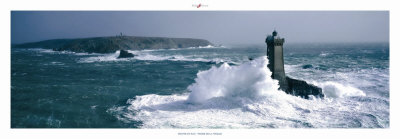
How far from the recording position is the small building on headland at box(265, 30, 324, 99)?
15461 mm

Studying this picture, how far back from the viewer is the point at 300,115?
1220cm

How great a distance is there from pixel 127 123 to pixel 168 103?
3229mm

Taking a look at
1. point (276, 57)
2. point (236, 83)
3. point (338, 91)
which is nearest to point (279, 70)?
point (276, 57)

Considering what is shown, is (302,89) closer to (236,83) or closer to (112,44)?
(236,83)

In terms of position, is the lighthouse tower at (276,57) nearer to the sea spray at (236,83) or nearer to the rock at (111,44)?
the sea spray at (236,83)

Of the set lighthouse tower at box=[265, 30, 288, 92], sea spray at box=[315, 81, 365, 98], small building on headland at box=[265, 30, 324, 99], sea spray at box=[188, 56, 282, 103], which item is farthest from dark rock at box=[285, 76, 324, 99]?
sea spray at box=[188, 56, 282, 103]

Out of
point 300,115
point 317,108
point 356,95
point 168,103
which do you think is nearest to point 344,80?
point 356,95

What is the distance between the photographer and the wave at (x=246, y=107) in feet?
37.4

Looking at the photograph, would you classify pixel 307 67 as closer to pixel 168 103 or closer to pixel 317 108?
pixel 317 108

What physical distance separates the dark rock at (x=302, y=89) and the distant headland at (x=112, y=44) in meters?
57.7

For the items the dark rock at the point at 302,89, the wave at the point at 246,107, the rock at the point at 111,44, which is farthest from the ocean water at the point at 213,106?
the rock at the point at 111,44

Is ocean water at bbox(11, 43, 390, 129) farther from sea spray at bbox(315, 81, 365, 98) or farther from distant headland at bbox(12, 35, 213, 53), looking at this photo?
distant headland at bbox(12, 35, 213, 53)

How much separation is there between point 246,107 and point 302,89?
16.0ft

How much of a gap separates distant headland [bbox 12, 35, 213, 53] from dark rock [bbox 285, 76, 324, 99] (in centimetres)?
5773
